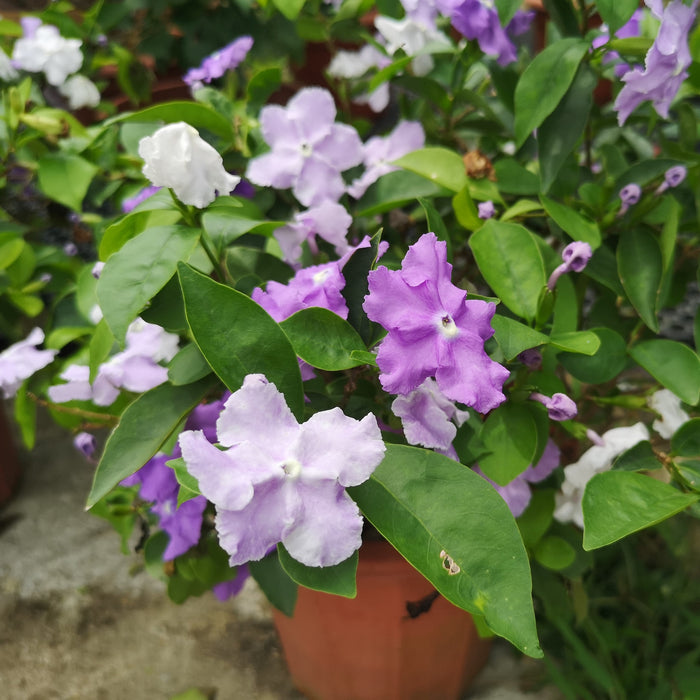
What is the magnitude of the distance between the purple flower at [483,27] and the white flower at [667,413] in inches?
18.3

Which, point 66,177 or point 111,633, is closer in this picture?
point 66,177

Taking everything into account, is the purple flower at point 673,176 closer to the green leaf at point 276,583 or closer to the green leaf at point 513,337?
the green leaf at point 513,337

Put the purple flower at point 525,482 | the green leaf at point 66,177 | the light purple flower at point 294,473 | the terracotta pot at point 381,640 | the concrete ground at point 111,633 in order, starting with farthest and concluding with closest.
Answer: the concrete ground at point 111,633 < the green leaf at point 66,177 < the terracotta pot at point 381,640 < the purple flower at point 525,482 < the light purple flower at point 294,473

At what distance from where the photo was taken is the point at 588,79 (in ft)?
2.79

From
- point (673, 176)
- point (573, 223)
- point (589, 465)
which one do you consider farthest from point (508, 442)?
point (673, 176)

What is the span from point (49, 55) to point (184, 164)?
76 centimetres

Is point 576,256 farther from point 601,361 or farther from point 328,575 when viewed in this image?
point 328,575

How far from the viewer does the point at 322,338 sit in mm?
660

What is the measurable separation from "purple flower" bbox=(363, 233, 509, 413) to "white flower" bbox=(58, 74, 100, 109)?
36.7 inches

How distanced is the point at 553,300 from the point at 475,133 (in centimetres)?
49

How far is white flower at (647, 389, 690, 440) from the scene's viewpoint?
844mm

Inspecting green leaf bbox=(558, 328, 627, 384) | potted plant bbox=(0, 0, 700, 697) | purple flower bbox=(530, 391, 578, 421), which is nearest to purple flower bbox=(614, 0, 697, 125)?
potted plant bbox=(0, 0, 700, 697)

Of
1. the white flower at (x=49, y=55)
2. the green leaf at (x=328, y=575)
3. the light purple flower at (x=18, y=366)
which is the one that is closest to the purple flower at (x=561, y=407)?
the green leaf at (x=328, y=575)

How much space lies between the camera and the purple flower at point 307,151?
927 millimetres
